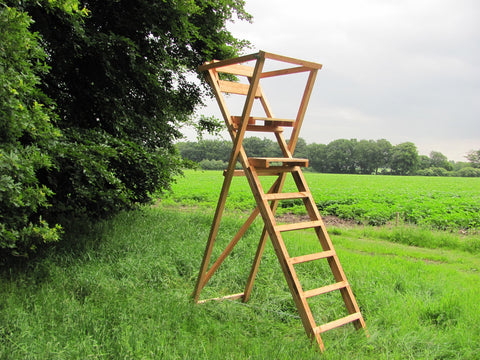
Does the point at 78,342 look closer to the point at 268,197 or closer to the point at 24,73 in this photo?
the point at 268,197

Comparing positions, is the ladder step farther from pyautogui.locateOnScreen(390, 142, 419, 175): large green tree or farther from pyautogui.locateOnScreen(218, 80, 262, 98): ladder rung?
pyautogui.locateOnScreen(390, 142, 419, 175): large green tree

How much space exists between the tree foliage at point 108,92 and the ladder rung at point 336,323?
3.01 m

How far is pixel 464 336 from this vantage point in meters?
3.25

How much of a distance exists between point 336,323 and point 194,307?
1431mm

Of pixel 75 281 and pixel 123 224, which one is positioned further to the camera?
pixel 123 224

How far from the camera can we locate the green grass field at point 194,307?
9.68 feet

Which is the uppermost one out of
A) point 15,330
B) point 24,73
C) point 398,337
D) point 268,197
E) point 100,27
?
point 100,27

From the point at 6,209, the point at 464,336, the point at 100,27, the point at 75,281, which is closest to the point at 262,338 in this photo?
the point at 464,336

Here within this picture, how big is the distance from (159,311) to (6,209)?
6.97 ft

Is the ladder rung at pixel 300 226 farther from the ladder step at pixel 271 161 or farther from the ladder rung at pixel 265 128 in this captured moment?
the ladder rung at pixel 265 128

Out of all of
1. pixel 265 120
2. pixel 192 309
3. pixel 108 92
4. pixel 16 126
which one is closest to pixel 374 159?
pixel 108 92

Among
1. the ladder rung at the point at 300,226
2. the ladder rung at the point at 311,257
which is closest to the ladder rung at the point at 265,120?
the ladder rung at the point at 300,226

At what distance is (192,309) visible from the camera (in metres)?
3.65

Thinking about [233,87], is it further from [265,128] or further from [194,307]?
[194,307]
